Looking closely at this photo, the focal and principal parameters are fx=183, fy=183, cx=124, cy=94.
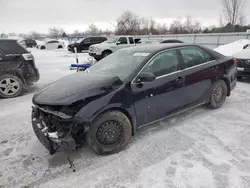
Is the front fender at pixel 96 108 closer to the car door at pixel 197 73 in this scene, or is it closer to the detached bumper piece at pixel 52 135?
the detached bumper piece at pixel 52 135

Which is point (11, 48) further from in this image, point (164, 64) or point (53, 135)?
point (164, 64)

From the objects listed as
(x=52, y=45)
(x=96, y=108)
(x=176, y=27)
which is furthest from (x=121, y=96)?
(x=176, y=27)

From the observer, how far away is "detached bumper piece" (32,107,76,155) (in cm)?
231

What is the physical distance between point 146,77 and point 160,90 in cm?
42

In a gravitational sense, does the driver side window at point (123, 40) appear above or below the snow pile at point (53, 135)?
above

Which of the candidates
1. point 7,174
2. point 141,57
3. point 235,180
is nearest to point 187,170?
point 235,180

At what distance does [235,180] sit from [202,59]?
7.79 feet

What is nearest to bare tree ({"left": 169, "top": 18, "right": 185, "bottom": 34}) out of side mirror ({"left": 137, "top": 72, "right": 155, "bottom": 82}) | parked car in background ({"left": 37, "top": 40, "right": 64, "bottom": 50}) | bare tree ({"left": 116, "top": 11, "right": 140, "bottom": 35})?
bare tree ({"left": 116, "top": 11, "right": 140, "bottom": 35})

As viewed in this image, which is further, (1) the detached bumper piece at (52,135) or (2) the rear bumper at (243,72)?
(2) the rear bumper at (243,72)

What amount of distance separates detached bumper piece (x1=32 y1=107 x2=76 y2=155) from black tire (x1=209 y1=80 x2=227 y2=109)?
3.09 metres

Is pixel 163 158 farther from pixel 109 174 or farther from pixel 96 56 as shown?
pixel 96 56

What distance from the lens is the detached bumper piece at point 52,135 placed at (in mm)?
2312

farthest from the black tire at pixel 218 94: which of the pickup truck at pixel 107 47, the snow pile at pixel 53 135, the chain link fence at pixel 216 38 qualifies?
the chain link fence at pixel 216 38

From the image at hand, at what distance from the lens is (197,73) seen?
3543mm
